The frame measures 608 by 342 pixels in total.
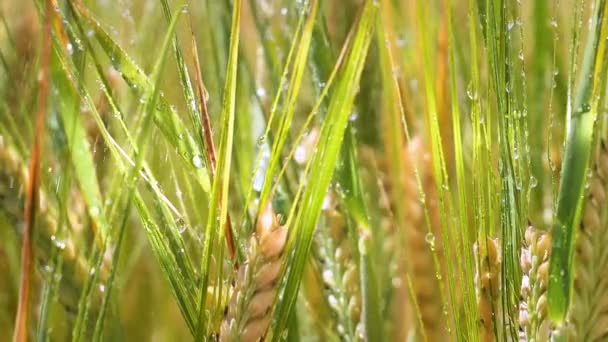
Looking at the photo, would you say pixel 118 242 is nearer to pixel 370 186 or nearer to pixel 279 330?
pixel 279 330

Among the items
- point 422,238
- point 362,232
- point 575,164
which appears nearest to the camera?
point 575,164

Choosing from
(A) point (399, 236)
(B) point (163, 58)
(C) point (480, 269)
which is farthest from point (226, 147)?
(A) point (399, 236)

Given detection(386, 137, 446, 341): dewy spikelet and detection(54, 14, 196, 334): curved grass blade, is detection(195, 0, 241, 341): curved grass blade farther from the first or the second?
detection(386, 137, 446, 341): dewy spikelet

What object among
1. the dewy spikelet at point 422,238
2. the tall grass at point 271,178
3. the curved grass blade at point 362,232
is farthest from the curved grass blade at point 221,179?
the dewy spikelet at point 422,238

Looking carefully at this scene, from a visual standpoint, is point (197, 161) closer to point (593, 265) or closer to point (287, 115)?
point (287, 115)

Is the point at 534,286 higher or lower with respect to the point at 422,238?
lower

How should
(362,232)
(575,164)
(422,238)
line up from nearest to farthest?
(575,164), (362,232), (422,238)

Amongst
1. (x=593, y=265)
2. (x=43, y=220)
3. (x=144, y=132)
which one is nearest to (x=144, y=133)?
(x=144, y=132)
